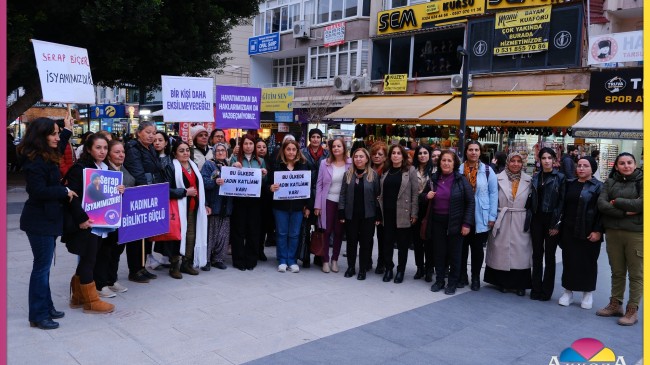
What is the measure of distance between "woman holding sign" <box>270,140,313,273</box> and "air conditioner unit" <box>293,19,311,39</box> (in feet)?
66.0

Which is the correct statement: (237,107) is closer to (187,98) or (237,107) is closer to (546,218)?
(187,98)

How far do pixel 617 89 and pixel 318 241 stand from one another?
12323 millimetres

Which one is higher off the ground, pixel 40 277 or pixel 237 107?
pixel 237 107

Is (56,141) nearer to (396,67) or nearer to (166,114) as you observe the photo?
(166,114)

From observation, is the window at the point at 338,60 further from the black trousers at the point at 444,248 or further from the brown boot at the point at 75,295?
the brown boot at the point at 75,295

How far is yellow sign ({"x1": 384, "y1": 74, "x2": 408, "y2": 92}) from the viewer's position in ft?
72.4

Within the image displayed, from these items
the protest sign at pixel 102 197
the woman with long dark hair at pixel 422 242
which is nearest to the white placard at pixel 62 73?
the protest sign at pixel 102 197

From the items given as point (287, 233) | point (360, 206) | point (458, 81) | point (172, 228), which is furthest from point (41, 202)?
point (458, 81)

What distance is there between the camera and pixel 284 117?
2753 centimetres

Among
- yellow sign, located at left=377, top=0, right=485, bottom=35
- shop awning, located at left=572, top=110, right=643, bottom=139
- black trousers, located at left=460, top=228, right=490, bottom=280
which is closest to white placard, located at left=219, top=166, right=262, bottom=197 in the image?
black trousers, located at left=460, top=228, right=490, bottom=280

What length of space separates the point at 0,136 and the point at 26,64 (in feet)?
41.3

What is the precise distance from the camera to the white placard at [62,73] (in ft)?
21.8

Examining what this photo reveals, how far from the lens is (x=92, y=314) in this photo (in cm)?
525

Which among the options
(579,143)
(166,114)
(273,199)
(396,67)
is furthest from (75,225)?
(396,67)
